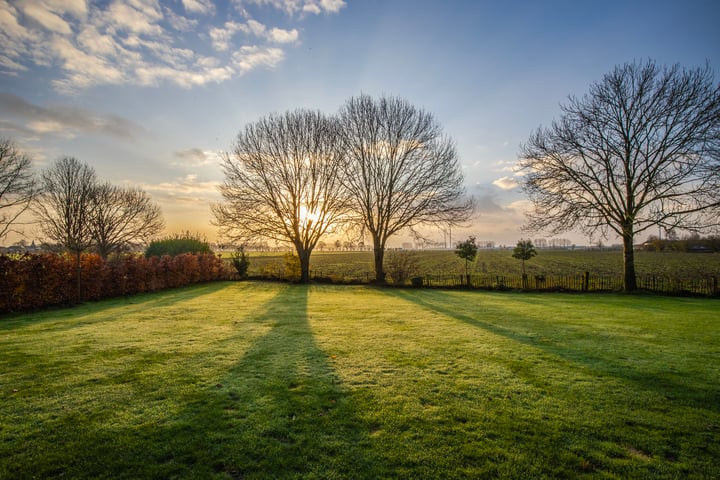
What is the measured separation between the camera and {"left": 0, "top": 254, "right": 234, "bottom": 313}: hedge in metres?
12.6

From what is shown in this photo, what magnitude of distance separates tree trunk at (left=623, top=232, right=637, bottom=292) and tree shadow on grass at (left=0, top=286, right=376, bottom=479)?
2213 centimetres

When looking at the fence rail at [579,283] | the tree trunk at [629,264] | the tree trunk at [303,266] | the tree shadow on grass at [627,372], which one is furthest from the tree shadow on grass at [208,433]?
the tree trunk at [629,264]

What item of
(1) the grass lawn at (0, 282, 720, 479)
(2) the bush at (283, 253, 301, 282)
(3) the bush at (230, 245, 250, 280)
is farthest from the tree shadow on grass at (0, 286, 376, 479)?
(3) the bush at (230, 245, 250, 280)

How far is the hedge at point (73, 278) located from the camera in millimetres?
12578

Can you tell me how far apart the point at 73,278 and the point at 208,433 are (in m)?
16.2

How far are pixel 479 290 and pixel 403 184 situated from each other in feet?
32.9

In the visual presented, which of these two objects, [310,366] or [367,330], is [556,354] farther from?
[310,366]

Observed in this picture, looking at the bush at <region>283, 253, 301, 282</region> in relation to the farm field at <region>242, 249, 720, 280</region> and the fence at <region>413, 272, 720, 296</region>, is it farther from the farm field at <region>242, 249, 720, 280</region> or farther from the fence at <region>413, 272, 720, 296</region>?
the fence at <region>413, 272, 720, 296</region>

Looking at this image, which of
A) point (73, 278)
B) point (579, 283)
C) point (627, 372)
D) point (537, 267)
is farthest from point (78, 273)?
point (537, 267)

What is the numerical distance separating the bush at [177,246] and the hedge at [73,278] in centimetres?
1026

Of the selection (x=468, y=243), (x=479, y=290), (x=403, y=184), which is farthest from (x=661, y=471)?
(x=468, y=243)

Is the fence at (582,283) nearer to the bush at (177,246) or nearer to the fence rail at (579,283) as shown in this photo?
the fence rail at (579,283)

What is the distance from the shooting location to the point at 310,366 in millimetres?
6051

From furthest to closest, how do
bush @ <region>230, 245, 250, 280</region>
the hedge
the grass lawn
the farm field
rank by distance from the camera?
the farm field → bush @ <region>230, 245, 250, 280</region> → the hedge → the grass lawn
